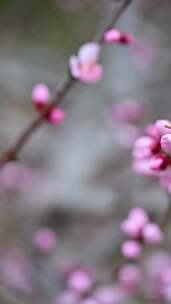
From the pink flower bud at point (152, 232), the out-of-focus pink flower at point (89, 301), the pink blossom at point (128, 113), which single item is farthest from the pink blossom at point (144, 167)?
the pink blossom at point (128, 113)

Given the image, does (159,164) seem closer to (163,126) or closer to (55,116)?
(163,126)

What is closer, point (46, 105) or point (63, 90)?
point (63, 90)

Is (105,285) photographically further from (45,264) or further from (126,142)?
(126,142)

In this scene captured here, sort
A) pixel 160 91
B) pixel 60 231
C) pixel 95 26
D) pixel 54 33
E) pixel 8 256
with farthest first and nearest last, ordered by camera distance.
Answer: pixel 54 33 < pixel 95 26 < pixel 160 91 < pixel 60 231 < pixel 8 256

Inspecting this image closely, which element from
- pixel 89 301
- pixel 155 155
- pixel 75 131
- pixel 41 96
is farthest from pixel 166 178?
pixel 75 131

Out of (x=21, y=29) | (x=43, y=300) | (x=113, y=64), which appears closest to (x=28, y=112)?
(x=113, y=64)

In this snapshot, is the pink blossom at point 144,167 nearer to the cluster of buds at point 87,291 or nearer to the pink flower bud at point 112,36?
the pink flower bud at point 112,36

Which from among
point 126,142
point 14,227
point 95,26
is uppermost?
point 95,26
